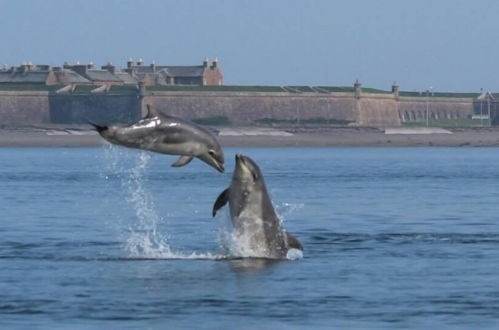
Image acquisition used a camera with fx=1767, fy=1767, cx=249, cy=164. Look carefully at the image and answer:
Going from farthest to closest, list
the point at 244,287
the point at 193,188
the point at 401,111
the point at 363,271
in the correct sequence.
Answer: the point at 401,111
the point at 193,188
the point at 363,271
the point at 244,287

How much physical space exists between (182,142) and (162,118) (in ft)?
1.34

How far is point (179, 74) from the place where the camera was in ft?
558

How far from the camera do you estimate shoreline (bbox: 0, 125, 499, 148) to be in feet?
463

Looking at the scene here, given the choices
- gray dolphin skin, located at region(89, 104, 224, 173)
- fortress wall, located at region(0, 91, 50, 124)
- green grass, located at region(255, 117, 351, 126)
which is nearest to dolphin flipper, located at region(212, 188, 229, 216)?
gray dolphin skin, located at region(89, 104, 224, 173)

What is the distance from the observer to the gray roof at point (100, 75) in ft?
523

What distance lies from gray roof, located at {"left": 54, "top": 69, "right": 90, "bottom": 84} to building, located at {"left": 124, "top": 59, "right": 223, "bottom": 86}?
27.9 ft

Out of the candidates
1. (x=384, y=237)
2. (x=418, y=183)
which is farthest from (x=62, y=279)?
(x=418, y=183)

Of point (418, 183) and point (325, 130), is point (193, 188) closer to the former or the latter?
point (418, 183)

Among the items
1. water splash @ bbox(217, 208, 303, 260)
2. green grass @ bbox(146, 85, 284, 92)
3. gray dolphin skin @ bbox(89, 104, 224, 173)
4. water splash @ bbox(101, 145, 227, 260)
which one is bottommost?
green grass @ bbox(146, 85, 284, 92)

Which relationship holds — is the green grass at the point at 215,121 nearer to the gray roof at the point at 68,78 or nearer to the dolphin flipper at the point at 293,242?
the gray roof at the point at 68,78

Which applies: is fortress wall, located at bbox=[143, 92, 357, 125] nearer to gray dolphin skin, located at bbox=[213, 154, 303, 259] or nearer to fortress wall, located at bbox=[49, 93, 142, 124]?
fortress wall, located at bbox=[49, 93, 142, 124]

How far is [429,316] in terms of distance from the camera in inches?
838

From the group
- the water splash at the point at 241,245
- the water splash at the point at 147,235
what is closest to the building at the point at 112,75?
the water splash at the point at 147,235

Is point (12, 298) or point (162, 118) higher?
point (162, 118)
